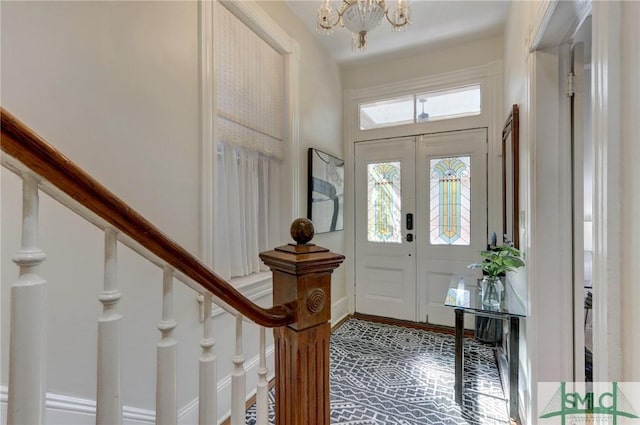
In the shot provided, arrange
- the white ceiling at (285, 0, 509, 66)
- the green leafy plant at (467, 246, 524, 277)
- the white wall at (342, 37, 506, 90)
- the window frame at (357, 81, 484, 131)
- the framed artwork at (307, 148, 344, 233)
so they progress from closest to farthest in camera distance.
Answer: the green leafy plant at (467, 246, 524, 277)
the white ceiling at (285, 0, 509, 66)
the framed artwork at (307, 148, 344, 233)
the white wall at (342, 37, 506, 90)
the window frame at (357, 81, 484, 131)

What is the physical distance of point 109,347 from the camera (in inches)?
23.2

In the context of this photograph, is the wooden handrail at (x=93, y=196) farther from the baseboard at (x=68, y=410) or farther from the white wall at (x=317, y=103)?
the white wall at (x=317, y=103)

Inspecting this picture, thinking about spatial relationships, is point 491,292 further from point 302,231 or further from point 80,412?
point 80,412

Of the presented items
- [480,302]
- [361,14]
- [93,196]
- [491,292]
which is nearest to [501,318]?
[480,302]

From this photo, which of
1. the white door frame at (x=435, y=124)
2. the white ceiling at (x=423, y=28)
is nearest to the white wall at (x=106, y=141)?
the white ceiling at (x=423, y=28)

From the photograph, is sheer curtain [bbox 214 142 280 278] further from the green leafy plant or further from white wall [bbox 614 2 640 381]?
white wall [bbox 614 2 640 381]

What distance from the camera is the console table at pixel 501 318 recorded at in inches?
74.2

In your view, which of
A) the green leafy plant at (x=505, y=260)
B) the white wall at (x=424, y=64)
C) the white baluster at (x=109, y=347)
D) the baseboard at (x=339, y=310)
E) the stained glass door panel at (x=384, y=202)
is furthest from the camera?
the stained glass door panel at (x=384, y=202)

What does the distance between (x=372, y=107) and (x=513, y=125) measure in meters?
1.97

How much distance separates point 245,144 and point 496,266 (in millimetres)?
1941

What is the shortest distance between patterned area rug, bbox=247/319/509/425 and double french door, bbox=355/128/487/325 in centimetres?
49

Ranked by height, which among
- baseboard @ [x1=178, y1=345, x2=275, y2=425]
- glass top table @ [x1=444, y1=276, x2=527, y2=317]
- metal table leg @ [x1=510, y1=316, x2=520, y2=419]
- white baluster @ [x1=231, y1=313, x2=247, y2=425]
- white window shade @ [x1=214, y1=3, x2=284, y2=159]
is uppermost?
white window shade @ [x1=214, y1=3, x2=284, y2=159]

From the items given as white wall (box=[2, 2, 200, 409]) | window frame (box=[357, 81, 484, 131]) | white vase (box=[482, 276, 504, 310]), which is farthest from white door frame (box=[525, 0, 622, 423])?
window frame (box=[357, 81, 484, 131])

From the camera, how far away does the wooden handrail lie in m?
0.46
